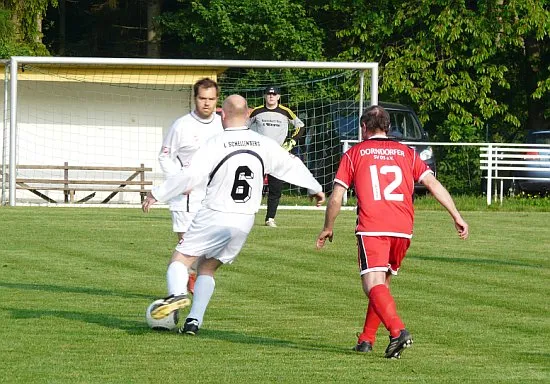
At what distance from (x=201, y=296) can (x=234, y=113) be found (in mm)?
1307

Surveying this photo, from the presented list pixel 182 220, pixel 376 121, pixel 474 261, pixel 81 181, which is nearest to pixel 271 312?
Result: pixel 182 220

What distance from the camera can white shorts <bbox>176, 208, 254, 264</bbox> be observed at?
9.27 metres

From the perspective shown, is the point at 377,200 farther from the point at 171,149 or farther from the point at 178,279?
the point at 171,149

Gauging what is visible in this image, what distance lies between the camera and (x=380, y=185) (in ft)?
28.7

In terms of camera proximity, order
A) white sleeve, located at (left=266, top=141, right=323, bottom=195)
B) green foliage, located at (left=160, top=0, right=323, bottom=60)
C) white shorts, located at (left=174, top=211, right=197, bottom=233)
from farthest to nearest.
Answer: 1. green foliage, located at (left=160, top=0, right=323, bottom=60)
2. white shorts, located at (left=174, top=211, right=197, bottom=233)
3. white sleeve, located at (left=266, top=141, right=323, bottom=195)

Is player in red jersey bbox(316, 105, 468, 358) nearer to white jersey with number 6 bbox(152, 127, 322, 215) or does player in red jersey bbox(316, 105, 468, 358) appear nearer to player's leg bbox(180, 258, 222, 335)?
white jersey with number 6 bbox(152, 127, 322, 215)

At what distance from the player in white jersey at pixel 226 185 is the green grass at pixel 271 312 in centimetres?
39

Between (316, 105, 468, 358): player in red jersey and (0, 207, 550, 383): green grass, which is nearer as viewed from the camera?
(0, 207, 550, 383): green grass

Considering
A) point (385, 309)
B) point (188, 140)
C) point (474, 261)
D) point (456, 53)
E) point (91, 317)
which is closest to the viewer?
point (385, 309)

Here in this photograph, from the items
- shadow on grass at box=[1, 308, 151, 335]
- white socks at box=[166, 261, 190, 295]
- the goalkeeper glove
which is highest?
the goalkeeper glove

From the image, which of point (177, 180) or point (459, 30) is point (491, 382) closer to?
point (177, 180)

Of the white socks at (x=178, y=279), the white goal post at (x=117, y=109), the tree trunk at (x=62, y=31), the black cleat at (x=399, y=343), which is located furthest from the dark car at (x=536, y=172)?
the black cleat at (x=399, y=343)

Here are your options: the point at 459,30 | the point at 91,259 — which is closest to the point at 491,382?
the point at 91,259

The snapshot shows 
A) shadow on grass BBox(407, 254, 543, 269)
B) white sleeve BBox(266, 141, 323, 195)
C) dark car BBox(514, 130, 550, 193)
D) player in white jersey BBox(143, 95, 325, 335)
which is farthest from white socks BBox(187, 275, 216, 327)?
dark car BBox(514, 130, 550, 193)
